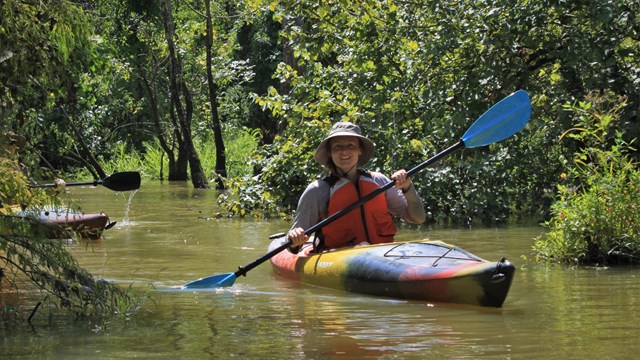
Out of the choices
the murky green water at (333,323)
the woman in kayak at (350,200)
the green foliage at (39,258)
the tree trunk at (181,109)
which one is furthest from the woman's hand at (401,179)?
the tree trunk at (181,109)

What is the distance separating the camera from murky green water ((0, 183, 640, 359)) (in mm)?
5258

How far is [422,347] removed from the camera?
5.36 metres

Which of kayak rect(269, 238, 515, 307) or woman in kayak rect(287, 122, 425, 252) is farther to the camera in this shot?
woman in kayak rect(287, 122, 425, 252)

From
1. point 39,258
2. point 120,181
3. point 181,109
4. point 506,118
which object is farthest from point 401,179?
point 181,109

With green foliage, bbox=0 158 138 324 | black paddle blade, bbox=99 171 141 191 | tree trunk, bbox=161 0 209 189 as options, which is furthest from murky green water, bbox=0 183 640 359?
tree trunk, bbox=161 0 209 189

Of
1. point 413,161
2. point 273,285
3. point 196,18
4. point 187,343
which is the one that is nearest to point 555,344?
point 187,343

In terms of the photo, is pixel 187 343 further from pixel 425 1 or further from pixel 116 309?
pixel 425 1

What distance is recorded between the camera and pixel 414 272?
7.02 meters

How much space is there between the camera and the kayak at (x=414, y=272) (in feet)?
21.6

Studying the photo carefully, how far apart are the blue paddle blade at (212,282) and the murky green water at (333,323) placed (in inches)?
2.4

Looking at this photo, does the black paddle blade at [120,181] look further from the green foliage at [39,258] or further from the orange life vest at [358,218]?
the green foliage at [39,258]

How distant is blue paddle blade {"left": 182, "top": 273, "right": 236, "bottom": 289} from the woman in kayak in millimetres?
559

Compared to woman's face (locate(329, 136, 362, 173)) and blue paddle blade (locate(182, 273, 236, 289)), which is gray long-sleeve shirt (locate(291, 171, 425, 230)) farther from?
blue paddle blade (locate(182, 273, 236, 289))

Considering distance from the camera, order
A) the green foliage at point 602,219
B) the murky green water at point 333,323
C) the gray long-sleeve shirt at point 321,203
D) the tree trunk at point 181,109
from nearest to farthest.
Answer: the murky green water at point 333,323
the gray long-sleeve shirt at point 321,203
the green foliage at point 602,219
the tree trunk at point 181,109
